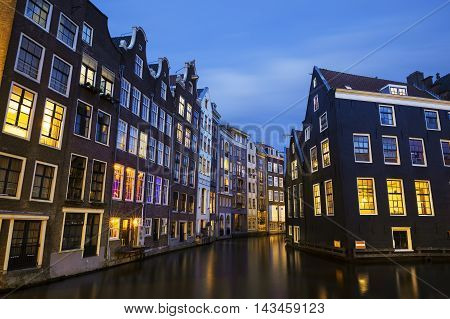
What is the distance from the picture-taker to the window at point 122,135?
2222 centimetres

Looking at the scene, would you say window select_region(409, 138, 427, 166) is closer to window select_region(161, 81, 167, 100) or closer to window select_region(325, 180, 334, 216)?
window select_region(325, 180, 334, 216)

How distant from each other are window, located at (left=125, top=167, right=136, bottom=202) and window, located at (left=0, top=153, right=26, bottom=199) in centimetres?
921

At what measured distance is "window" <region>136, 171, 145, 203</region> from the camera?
24547 millimetres

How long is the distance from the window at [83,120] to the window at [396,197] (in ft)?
79.7

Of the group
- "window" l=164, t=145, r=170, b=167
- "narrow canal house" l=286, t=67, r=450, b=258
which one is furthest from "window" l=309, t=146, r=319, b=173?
"window" l=164, t=145, r=170, b=167

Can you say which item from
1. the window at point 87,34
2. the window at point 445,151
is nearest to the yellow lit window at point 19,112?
the window at point 87,34

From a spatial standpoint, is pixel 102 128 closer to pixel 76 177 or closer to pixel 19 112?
pixel 76 177

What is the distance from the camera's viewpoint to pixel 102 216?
19.6 metres

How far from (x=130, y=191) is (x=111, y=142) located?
490cm

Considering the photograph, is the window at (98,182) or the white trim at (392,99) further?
the white trim at (392,99)

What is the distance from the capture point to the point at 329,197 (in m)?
26.3

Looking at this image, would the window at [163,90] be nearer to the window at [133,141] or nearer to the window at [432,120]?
the window at [133,141]

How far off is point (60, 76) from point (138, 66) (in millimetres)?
9314
